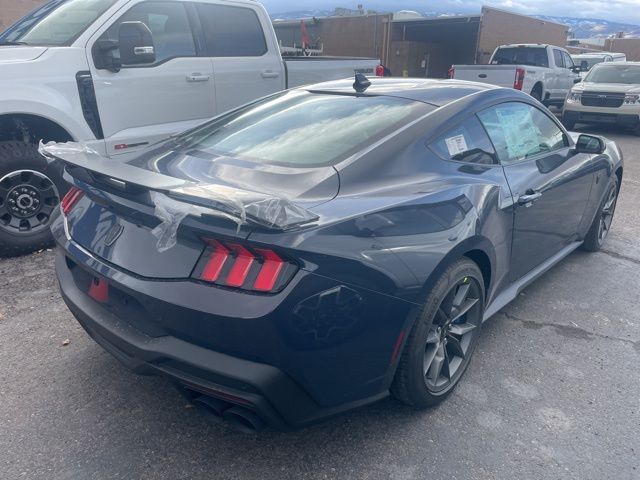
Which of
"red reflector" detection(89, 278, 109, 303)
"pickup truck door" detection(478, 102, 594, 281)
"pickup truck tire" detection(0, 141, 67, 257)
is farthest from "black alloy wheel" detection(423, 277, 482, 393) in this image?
"pickup truck tire" detection(0, 141, 67, 257)

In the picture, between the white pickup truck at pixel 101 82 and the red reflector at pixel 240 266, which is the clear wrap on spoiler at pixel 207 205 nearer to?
the red reflector at pixel 240 266

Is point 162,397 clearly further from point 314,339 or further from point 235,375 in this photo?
point 314,339

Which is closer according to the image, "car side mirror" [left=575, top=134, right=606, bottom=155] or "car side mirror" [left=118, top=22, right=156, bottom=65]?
"car side mirror" [left=575, top=134, right=606, bottom=155]

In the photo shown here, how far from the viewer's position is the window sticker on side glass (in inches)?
127

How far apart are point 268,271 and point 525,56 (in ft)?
49.5

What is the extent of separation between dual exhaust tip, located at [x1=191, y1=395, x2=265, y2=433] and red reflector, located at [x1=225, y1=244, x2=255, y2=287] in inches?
19.3

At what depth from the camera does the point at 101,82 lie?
14.4ft

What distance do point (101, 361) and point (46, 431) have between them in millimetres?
556

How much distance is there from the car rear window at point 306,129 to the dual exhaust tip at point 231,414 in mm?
1069

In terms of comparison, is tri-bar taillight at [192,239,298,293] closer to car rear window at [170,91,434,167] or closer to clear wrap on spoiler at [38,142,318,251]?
clear wrap on spoiler at [38,142,318,251]

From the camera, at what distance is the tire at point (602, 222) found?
4.59 m

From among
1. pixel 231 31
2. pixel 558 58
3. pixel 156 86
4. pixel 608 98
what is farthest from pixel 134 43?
pixel 558 58

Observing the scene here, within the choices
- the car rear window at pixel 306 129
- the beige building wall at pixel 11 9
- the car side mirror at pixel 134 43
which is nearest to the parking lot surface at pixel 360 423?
the car rear window at pixel 306 129

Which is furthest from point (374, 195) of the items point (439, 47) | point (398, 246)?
point (439, 47)
